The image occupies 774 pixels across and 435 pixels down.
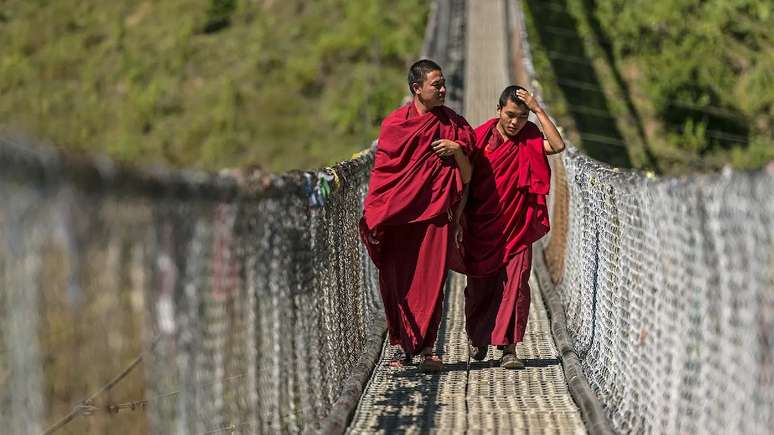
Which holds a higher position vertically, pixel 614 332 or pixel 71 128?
pixel 71 128

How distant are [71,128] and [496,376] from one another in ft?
110

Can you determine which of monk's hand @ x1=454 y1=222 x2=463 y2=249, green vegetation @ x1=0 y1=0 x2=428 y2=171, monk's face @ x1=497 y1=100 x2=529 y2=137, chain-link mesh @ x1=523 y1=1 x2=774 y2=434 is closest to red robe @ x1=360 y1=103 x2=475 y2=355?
monk's hand @ x1=454 y1=222 x2=463 y2=249

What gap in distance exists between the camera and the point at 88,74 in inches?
1650

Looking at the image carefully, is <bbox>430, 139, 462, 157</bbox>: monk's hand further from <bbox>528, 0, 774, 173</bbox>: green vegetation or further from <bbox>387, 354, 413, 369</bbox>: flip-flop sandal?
<bbox>528, 0, 774, 173</bbox>: green vegetation

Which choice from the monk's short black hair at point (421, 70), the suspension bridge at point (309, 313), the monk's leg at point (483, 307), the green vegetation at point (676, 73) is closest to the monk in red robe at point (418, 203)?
the monk's short black hair at point (421, 70)

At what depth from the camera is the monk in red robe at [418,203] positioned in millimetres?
6938

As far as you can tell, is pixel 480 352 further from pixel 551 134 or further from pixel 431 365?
pixel 551 134

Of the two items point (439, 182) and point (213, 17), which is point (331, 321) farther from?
point (213, 17)

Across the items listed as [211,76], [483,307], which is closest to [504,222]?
[483,307]

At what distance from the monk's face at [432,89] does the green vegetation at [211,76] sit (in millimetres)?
25779

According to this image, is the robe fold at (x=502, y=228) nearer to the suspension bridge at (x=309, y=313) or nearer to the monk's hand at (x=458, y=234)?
the monk's hand at (x=458, y=234)

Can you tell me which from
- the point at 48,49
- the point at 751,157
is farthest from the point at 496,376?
the point at 48,49

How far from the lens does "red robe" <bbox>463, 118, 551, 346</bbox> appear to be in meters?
7.21

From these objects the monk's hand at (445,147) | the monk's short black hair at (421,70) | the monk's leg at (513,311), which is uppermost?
the monk's short black hair at (421,70)
